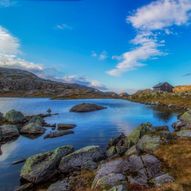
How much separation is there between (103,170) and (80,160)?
6.00 metres

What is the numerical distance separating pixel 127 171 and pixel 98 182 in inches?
154

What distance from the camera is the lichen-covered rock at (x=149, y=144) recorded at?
3378 cm

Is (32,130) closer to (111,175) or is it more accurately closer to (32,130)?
(32,130)

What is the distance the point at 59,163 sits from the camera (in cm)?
3141

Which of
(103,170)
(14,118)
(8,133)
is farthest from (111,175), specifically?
(14,118)

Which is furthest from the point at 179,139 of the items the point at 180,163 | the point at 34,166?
the point at 34,166

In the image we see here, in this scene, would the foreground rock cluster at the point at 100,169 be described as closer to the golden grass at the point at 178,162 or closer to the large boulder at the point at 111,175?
the large boulder at the point at 111,175

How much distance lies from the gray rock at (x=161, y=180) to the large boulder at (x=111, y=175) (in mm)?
2955

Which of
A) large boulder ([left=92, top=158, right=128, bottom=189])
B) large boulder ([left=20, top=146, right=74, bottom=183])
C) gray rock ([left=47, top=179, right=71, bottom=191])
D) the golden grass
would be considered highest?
the golden grass

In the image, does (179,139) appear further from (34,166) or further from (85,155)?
(34,166)

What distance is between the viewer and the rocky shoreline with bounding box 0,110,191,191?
22.6m

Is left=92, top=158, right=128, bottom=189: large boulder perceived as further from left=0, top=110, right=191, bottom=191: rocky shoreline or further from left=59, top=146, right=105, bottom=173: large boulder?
left=59, top=146, right=105, bottom=173: large boulder

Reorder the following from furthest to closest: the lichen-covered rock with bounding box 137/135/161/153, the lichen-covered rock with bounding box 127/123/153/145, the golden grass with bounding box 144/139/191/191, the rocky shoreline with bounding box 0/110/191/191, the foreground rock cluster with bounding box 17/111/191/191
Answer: the lichen-covered rock with bounding box 127/123/153/145 < the lichen-covered rock with bounding box 137/135/161/153 < the foreground rock cluster with bounding box 17/111/191/191 < the rocky shoreline with bounding box 0/110/191/191 < the golden grass with bounding box 144/139/191/191

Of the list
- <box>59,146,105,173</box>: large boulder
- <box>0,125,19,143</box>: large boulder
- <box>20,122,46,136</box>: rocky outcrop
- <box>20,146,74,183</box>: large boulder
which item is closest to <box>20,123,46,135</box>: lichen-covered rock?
<box>20,122,46,136</box>: rocky outcrop
